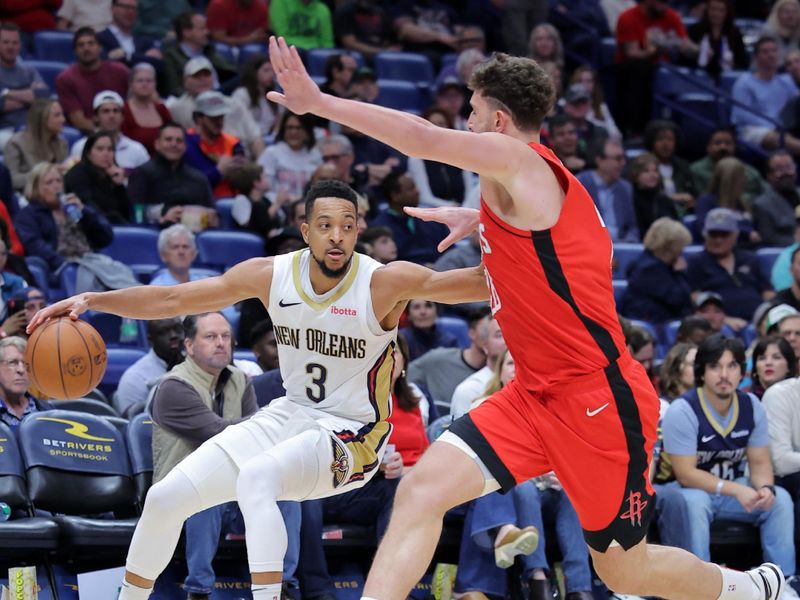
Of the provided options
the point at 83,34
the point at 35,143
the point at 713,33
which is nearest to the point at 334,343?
the point at 35,143

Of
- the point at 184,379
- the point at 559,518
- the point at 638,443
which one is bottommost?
the point at 559,518

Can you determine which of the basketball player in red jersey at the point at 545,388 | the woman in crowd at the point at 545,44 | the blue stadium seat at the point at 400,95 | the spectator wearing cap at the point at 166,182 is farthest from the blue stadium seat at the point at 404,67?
the basketball player in red jersey at the point at 545,388

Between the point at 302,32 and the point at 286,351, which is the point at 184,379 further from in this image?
the point at 302,32

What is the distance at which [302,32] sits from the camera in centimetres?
1407

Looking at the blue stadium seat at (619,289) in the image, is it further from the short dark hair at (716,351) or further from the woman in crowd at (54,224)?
the woman in crowd at (54,224)

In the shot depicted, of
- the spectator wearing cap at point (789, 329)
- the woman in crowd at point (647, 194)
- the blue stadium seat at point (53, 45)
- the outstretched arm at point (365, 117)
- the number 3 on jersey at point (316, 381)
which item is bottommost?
the spectator wearing cap at point (789, 329)

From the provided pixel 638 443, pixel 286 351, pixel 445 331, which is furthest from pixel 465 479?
pixel 445 331

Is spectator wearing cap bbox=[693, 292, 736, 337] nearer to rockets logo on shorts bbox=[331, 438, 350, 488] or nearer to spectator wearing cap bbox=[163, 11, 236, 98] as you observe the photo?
spectator wearing cap bbox=[163, 11, 236, 98]

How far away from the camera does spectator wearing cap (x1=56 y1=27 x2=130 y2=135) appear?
11852 millimetres

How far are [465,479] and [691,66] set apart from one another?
11591mm

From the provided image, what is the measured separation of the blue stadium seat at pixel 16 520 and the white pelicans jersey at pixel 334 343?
5.53ft

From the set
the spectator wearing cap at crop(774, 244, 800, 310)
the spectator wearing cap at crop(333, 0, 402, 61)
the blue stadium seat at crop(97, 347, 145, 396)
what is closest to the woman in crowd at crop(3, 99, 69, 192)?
the blue stadium seat at crop(97, 347, 145, 396)

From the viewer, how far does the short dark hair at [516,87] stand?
518cm

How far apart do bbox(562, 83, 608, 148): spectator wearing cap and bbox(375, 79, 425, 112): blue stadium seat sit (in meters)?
1.55
